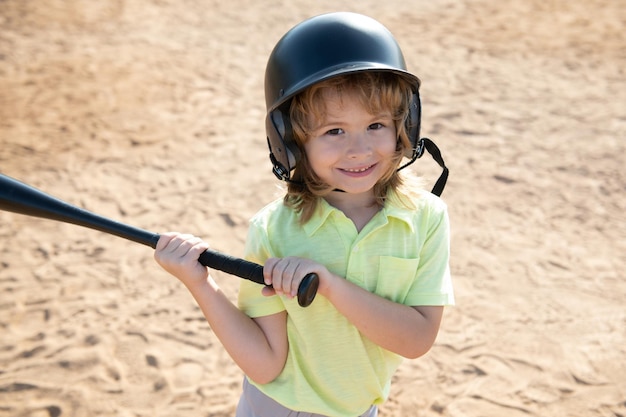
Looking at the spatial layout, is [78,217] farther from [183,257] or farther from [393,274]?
[393,274]

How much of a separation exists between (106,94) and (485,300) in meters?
4.82

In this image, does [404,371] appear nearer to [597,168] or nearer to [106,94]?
[597,168]

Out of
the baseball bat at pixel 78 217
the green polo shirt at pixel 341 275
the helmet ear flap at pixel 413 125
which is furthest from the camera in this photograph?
the helmet ear flap at pixel 413 125

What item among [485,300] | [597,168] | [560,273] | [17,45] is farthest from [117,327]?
[17,45]

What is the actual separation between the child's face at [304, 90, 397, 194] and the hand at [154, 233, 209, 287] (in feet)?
1.54

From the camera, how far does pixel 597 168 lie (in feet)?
20.4

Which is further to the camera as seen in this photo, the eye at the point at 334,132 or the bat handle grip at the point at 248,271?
the eye at the point at 334,132

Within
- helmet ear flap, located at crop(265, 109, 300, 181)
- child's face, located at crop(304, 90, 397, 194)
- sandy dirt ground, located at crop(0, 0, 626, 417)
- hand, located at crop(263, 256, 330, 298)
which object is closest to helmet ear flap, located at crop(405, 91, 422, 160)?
child's face, located at crop(304, 90, 397, 194)

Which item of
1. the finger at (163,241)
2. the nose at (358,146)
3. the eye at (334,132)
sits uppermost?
the eye at (334,132)

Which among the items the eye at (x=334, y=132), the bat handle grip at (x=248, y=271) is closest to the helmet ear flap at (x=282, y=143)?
the eye at (x=334, y=132)

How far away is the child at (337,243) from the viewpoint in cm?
221

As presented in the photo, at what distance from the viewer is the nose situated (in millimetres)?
2193

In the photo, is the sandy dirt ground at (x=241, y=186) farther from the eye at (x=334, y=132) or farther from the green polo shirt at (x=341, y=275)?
the eye at (x=334, y=132)

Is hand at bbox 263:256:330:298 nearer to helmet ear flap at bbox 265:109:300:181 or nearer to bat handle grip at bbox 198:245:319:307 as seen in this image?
bat handle grip at bbox 198:245:319:307
